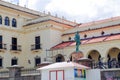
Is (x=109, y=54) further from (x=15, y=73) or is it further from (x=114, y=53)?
(x=15, y=73)

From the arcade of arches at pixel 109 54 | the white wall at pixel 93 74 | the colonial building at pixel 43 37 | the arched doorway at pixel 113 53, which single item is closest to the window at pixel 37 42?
the colonial building at pixel 43 37

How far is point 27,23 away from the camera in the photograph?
129ft

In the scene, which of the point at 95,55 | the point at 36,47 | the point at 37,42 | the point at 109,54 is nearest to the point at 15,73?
the point at 109,54

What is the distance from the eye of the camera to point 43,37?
120 feet

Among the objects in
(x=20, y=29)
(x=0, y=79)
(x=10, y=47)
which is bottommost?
(x=0, y=79)

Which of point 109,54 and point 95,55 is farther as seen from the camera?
point 95,55

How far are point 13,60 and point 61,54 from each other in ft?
24.0

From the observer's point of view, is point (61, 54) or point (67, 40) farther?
point (67, 40)

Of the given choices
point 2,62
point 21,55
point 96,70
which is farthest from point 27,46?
point 96,70

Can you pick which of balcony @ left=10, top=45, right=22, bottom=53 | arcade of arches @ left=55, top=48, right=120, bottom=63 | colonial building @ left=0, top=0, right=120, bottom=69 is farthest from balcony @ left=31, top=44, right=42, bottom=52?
arcade of arches @ left=55, top=48, right=120, bottom=63

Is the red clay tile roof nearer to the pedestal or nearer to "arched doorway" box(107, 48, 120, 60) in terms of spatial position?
"arched doorway" box(107, 48, 120, 60)

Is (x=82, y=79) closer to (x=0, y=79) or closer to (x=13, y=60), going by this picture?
(x=0, y=79)

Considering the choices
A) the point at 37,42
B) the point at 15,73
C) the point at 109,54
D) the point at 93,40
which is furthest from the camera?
the point at 37,42

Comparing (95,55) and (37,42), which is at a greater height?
(37,42)
